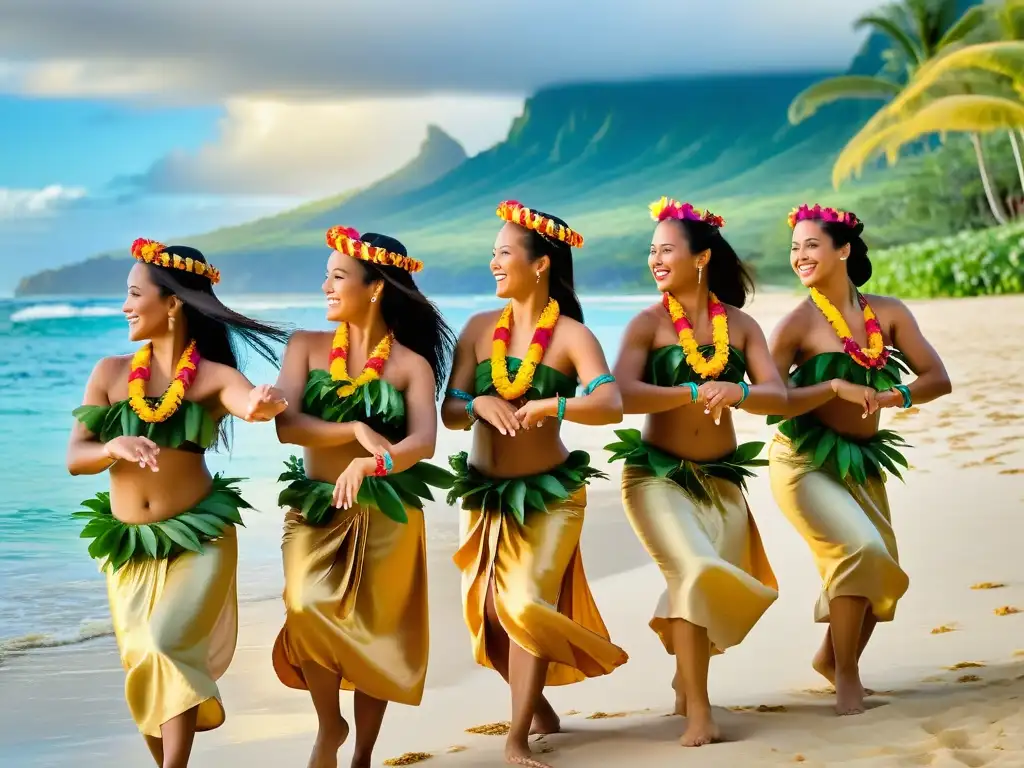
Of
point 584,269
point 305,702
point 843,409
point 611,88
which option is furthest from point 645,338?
point 611,88

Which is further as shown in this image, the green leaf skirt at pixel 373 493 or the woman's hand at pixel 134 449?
the green leaf skirt at pixel 373 493

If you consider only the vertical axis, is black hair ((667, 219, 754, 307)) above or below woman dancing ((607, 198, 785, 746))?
above

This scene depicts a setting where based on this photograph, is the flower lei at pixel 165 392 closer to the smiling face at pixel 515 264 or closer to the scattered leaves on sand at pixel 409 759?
the smiling face at pixel 515 264

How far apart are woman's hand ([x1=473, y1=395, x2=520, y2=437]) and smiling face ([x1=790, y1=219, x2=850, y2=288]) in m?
1.35

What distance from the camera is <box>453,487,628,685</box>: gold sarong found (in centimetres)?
453

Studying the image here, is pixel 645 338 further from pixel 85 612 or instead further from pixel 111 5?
pixel 111 5

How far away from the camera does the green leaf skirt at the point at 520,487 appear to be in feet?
15.2

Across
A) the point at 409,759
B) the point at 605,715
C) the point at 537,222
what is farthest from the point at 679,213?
the point at 409,759

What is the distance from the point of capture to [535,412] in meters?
4.46

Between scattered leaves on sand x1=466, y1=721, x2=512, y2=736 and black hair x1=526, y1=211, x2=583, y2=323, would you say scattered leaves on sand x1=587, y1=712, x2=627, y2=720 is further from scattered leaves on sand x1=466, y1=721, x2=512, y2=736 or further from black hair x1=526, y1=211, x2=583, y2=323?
black hair x1=526, y1=211, x2=583, y2=323

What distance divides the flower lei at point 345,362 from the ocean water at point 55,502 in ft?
1.79

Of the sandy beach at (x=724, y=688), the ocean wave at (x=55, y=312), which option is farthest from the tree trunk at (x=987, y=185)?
the sandy beach at (x=724, y=688)

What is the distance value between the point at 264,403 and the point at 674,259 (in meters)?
1.55

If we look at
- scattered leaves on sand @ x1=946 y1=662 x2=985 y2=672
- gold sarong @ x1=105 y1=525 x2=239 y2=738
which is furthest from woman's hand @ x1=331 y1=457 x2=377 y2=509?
scattered leaves on sand @ x1=946 y1=662 x2=985 y2=672
